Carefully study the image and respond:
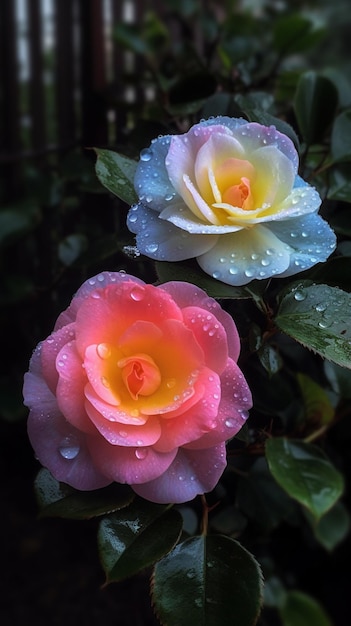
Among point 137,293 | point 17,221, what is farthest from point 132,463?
point 17,221

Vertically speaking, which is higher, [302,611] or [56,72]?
[56,72]

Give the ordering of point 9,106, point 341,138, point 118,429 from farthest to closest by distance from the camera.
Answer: point 9,106 < point 341,138 < point 118,429

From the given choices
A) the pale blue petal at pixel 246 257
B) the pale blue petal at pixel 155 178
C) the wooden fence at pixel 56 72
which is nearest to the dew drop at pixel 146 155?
the pale blue petal at pixel 155 178

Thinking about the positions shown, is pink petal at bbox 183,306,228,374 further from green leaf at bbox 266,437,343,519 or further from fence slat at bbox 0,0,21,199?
fence slat at bbox 0,0,21,199

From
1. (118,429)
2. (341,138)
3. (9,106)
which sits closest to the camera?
(118,429)

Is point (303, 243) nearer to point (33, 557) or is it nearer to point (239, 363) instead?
point (239, 363)

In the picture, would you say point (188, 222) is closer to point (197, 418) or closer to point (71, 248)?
point (197, 418)
